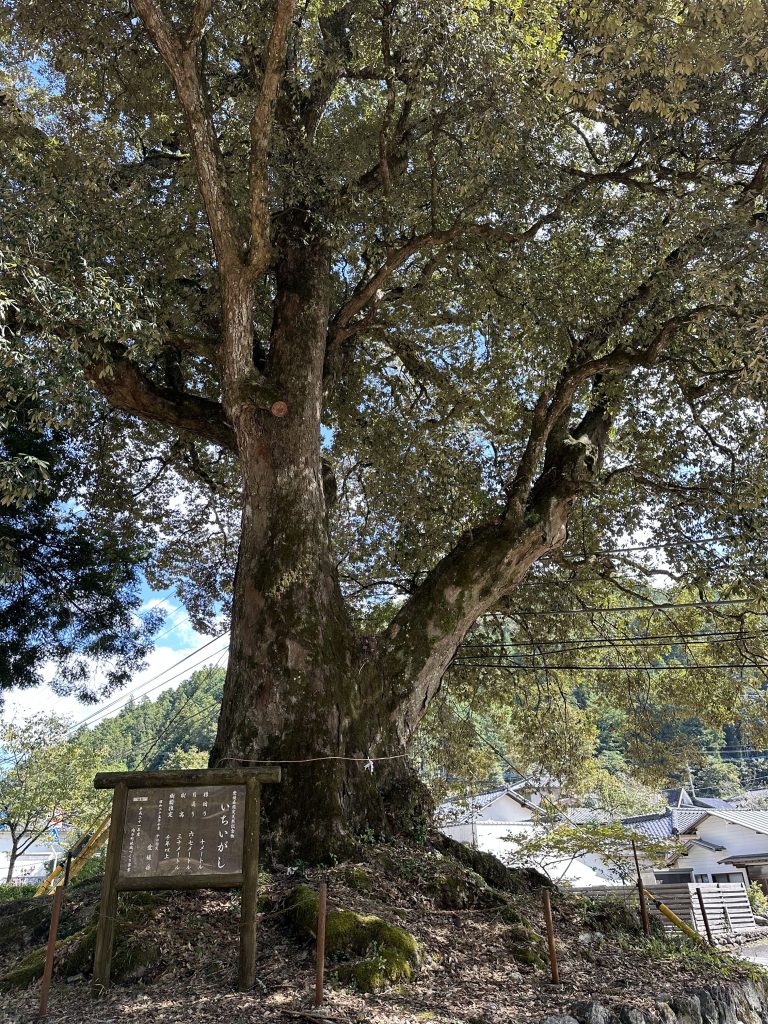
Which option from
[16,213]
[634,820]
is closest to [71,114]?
[16,213]

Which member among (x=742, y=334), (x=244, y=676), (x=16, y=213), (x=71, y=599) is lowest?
(x=244, y=676)

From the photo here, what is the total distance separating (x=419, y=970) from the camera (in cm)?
415

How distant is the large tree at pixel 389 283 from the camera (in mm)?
5602

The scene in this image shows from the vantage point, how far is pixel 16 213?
5.72 metres

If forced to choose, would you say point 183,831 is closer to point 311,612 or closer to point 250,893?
point 250,893

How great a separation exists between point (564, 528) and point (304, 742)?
4.06 meters

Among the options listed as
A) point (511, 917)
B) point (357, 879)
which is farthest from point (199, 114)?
point (511, 917)

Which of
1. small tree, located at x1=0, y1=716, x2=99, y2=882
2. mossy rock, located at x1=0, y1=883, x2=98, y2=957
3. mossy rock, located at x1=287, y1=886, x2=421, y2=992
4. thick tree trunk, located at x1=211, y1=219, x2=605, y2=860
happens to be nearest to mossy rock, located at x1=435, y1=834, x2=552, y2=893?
thick tree trunk, located at x1=211, y1=219, x2=605, y2=860

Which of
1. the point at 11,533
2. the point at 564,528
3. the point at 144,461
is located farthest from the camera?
the point at 144,461

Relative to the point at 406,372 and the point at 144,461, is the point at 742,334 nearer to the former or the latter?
the point at 406,372

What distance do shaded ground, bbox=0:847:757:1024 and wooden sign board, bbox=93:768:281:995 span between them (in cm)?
28

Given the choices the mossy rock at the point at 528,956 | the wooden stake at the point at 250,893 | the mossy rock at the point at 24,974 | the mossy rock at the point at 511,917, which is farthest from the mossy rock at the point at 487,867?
the mossy rock at the point at 24,974

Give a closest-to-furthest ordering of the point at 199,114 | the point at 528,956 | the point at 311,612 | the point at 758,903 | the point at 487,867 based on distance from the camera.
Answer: the point at 528,956, the point at 199,114, the point at 311,612, the point at 487,867, the point at 758,903

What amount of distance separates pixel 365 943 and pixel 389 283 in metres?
8.04
